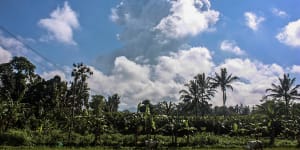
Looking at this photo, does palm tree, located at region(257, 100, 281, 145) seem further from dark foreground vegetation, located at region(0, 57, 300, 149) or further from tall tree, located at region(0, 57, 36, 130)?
tall tree, located at region(0, 57, 36, 130)

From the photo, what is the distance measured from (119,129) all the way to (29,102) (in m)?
18.2

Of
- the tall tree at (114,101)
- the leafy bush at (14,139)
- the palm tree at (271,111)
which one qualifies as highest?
the tall tree at (114,101)

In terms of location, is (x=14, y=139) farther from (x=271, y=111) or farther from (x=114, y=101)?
(x=114, y=101)

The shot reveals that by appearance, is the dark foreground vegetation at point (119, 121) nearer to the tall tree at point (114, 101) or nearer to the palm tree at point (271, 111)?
the palm tree at point (271, 111)

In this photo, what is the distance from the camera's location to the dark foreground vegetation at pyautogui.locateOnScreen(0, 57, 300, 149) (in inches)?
1633

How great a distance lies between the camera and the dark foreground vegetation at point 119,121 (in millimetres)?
41469

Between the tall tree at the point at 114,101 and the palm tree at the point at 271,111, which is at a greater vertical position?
the tall tree at the point at 114,101

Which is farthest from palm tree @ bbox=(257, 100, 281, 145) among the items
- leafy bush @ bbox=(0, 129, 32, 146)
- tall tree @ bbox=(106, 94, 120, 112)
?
tall tree @ bbox=(106, 94, 120, 112)

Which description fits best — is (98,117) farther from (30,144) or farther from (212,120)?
(212,120)

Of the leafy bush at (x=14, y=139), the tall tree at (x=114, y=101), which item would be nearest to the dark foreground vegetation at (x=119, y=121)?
the leafy bush at (x=14, y=139)

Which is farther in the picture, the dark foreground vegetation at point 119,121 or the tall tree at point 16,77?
the tall tree at point 16,77

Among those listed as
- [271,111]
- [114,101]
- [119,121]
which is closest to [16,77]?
[119,121]

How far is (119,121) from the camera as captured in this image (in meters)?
53.7

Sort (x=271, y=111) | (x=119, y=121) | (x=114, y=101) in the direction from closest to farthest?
(x=271, y=111) → (x=119, y=121) → (x=114, y=101)
